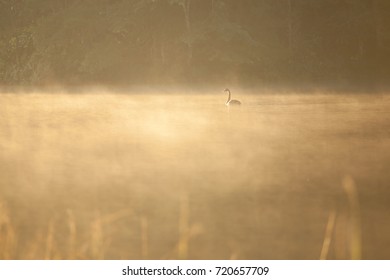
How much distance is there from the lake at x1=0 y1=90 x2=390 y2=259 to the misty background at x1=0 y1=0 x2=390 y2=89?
261 inches

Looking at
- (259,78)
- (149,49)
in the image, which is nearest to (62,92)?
(149,49)

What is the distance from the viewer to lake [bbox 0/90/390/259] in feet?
13.0

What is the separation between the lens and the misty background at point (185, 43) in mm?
16625

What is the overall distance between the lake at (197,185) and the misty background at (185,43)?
6.63 meters

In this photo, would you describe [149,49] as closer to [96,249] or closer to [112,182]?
[112,182]

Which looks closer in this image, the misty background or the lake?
the lake

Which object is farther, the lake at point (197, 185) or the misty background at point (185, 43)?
the misty background at point (185, 43)

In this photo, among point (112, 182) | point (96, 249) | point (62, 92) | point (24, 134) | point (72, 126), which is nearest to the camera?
point (96, 249)

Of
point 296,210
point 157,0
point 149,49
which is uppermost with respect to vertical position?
point 157,0

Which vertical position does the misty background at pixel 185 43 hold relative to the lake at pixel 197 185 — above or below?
above

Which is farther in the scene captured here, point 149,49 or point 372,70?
point 149,49

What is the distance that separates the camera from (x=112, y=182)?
563cm

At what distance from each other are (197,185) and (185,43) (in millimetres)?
12459

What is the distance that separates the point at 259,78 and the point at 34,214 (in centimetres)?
1210
